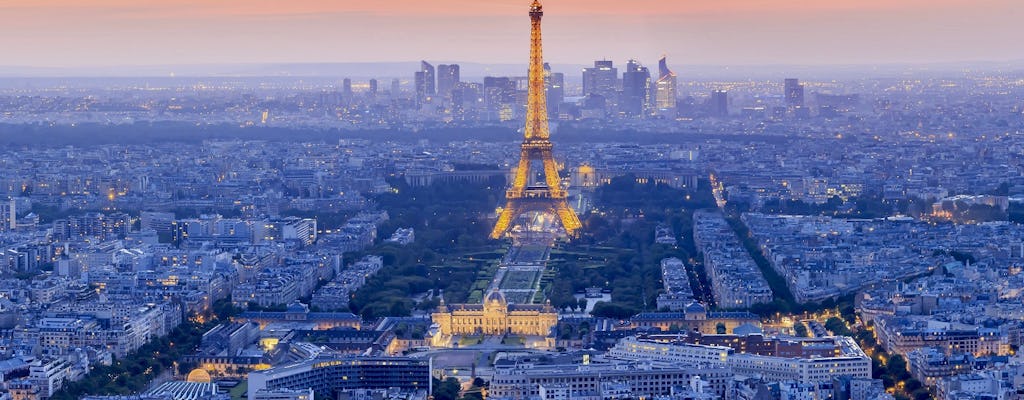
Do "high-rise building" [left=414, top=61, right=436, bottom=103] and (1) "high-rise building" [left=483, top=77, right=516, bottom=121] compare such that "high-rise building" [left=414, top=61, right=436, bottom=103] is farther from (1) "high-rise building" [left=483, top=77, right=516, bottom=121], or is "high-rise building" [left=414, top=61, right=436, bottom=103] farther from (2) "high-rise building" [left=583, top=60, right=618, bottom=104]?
(2) "high-rise building" [left=583, top=60, right=618, bottom=104]

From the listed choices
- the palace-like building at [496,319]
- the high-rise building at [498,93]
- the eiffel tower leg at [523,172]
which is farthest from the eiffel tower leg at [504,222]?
the high-rise building at [498,93]

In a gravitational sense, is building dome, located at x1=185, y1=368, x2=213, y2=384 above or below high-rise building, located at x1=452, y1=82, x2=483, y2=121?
above

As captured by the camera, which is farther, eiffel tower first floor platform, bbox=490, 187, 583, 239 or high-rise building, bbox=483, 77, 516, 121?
high-rise building, bbox=483, 77, 516, 121

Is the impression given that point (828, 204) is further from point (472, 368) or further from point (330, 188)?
point (472, 368)

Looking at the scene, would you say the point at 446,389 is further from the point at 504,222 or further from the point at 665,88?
the point at 665,88

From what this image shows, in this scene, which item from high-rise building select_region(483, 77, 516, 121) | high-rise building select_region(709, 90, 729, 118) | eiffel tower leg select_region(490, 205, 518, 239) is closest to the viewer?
eiffel tower leg select_region(490, 205, 518, 239)

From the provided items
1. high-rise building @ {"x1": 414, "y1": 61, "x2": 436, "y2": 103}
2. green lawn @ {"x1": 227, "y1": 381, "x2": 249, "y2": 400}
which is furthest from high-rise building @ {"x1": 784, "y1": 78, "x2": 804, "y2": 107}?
green lawn @ {"x1": 227, "y1": 381, "x2": 249, "y2": 400}

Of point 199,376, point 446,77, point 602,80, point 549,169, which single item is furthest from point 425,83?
point 199,376
